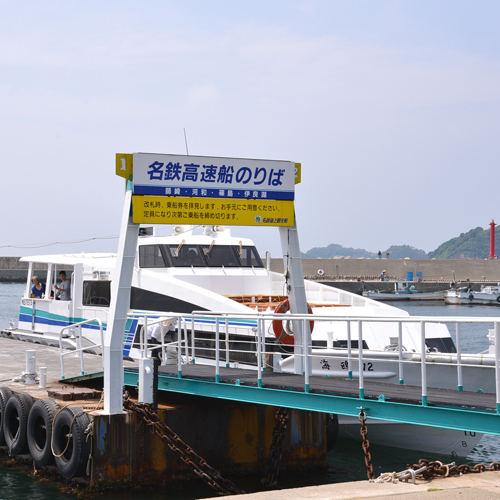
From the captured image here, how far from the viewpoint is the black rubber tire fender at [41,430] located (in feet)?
36.2

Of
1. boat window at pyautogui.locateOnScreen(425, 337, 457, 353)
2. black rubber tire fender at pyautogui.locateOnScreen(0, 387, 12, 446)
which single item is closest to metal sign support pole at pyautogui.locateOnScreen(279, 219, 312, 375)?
boat window at pyautogui.locateOnScreen(425, 337, 457, 353)

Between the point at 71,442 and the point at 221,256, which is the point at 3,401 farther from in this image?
the point at 221,256

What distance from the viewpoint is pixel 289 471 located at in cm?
1189

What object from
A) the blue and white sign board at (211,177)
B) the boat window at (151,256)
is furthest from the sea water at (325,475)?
the boat window at (151,256)

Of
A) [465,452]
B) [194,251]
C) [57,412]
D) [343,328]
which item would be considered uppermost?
[194,251]

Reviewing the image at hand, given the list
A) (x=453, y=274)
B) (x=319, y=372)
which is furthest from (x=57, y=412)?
(x=453, y=274)

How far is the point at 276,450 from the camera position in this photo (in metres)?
11.3

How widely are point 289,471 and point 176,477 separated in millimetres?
2069

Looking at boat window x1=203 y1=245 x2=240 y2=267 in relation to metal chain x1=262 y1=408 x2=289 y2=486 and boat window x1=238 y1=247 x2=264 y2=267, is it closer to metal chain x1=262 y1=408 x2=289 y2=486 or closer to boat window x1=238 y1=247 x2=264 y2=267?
boat window x1=238 y1=247 x2=264 y2=267

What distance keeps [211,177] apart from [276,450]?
176 inches

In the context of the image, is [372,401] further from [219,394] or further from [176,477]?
[176,477]

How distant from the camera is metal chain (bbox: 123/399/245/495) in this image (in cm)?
1030

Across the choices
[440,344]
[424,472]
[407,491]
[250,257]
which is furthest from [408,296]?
[407,491]

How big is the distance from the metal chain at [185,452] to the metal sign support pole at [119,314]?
318 millimetres
